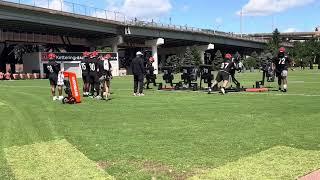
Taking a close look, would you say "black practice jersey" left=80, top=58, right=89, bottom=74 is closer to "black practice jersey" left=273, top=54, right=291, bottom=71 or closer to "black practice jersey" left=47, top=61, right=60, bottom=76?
"black practice jersey" left=47, top=61, right=60, bottom=76

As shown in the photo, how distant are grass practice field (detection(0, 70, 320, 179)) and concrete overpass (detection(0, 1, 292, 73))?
46129 mm

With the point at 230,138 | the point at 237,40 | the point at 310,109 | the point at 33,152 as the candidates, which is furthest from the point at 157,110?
the point at 237,40

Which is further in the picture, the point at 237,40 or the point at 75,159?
the point at 237,40

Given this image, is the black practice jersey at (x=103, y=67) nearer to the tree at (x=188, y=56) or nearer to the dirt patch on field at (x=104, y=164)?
the dirt patch on field at (x=104, y=164)

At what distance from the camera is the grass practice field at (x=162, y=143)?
24.1 feet

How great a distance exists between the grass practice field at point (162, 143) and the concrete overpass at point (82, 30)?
46129 millimetres

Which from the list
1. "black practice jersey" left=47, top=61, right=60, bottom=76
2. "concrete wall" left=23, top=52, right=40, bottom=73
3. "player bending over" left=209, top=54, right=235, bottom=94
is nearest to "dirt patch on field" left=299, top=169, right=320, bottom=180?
"black practice jersey" left=47, top=61, right=60, bottom=76

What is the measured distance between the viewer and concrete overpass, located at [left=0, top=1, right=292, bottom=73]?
60.5m

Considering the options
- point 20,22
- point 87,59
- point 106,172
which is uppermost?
point 20,22

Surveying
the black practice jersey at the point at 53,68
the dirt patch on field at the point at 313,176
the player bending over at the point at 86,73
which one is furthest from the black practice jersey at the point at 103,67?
the dirt patch on field at the point at 313,176

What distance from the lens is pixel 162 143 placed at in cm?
943

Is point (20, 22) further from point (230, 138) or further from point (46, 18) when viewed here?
point (230, 138)

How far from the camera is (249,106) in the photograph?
16.0 meters

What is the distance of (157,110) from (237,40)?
101590mm
